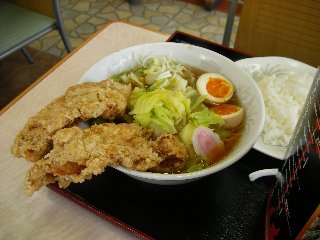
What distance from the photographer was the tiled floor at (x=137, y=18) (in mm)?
3107

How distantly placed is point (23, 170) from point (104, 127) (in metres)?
0.37

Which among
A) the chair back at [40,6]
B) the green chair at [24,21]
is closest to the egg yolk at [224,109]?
the green chair at [24,21]

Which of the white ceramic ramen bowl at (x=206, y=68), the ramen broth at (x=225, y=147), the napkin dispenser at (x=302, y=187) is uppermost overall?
the napkin dispenser at (x=302, y=187)

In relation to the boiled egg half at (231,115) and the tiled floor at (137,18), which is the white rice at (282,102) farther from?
the tiled floor at (137,18)

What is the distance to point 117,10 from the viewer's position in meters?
3.52

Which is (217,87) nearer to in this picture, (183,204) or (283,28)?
(183,204)

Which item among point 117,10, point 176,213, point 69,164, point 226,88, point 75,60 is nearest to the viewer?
point 69,164

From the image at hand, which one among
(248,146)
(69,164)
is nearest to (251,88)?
(248,146)

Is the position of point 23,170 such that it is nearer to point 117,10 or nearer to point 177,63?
point 177,63

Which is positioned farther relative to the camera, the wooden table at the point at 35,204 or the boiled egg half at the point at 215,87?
the boiled egg half at the point at 215,87

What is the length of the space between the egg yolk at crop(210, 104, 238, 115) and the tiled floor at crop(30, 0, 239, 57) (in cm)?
204

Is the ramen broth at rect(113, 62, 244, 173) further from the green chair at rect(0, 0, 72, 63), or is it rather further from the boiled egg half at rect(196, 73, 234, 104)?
the green chair at rect(0, 0, 72, 63)

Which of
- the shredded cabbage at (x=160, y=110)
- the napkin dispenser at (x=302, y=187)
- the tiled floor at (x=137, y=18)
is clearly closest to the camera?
the napkin dispenser at (x=302, y=187)

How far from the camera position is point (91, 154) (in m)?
0.76
